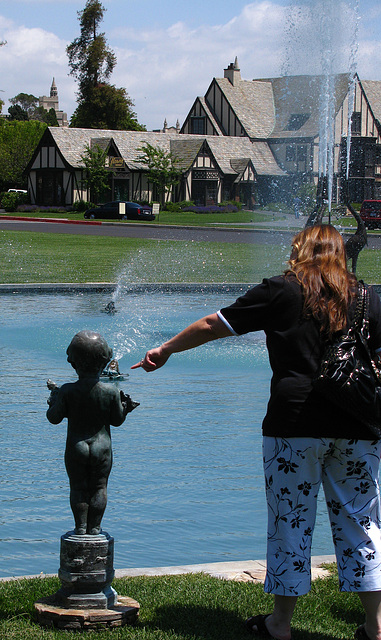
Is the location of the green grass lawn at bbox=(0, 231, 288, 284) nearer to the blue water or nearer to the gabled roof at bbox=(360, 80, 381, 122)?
the blue water

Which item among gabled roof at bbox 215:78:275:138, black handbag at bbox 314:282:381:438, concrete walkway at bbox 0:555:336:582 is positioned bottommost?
concrete walkway at bbox 0:555:336:582

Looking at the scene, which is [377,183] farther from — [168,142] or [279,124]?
[168,142]

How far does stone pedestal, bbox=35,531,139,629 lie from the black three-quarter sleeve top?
93cm

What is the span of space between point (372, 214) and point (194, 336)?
44547 millimetres

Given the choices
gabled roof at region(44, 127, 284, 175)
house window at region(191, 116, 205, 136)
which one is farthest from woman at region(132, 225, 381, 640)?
house window at region(191, 116, 205, 136)

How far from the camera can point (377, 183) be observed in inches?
2650

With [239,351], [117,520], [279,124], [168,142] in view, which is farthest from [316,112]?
[117,520]

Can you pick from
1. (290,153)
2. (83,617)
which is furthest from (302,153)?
(83,617)

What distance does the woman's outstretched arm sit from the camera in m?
3.50

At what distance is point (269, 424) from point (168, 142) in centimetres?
6541

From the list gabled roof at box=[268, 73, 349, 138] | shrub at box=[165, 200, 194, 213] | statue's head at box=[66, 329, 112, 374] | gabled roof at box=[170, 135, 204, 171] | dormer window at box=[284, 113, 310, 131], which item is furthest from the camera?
dormer window at box=[284, 113, 310, 131]

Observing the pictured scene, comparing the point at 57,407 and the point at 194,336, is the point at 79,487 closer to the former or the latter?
the point at 57,407

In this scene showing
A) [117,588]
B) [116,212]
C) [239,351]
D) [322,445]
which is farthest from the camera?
[116,212]

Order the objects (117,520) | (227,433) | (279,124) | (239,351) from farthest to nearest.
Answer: (279,124) < (239,351) < (227,433) < (117,520)
